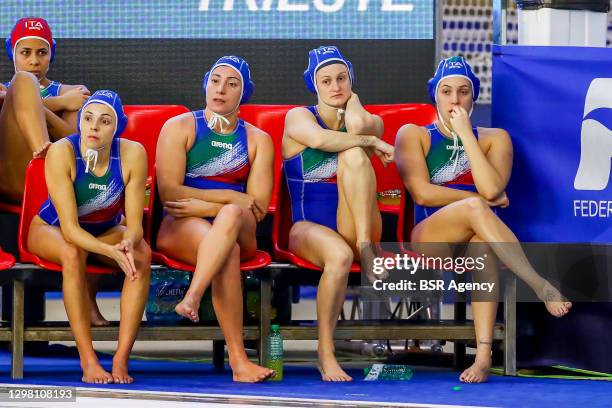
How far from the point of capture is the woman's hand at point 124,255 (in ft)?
16.0

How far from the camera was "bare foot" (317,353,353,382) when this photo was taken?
5090mm

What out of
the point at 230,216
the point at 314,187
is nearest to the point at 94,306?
the point at 230,216

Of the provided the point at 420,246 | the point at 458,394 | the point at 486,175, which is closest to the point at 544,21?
the point at 486,175

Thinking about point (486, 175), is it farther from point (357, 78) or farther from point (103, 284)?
point (103, 284)

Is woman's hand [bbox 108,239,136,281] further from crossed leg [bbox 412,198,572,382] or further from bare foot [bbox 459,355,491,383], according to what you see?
bare foot [bbox 459,355,491,383]

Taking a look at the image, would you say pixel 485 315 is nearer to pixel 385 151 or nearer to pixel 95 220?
pixel 385 151

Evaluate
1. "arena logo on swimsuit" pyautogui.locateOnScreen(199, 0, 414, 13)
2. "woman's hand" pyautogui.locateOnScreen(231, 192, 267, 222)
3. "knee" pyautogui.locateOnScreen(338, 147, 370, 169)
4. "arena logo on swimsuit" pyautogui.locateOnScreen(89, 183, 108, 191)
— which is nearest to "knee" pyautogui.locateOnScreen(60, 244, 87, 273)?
"arena logo on swimsuit" pyautogui.locateOnScreen(89, 183, 108, 191)

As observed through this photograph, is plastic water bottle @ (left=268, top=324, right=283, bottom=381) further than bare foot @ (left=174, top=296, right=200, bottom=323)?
Yes

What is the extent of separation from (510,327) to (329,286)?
94cm

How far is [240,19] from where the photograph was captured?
22.7 ft

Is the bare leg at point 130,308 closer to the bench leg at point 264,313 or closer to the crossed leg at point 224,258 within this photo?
the crossed leg at point 224,258

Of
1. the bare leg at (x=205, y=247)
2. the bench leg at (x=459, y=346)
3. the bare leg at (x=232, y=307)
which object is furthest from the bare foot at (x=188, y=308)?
the bench leg at (x=459, y=346)

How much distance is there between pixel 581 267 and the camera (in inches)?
214

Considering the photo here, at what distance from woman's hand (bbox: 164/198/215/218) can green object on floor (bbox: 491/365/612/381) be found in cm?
160
